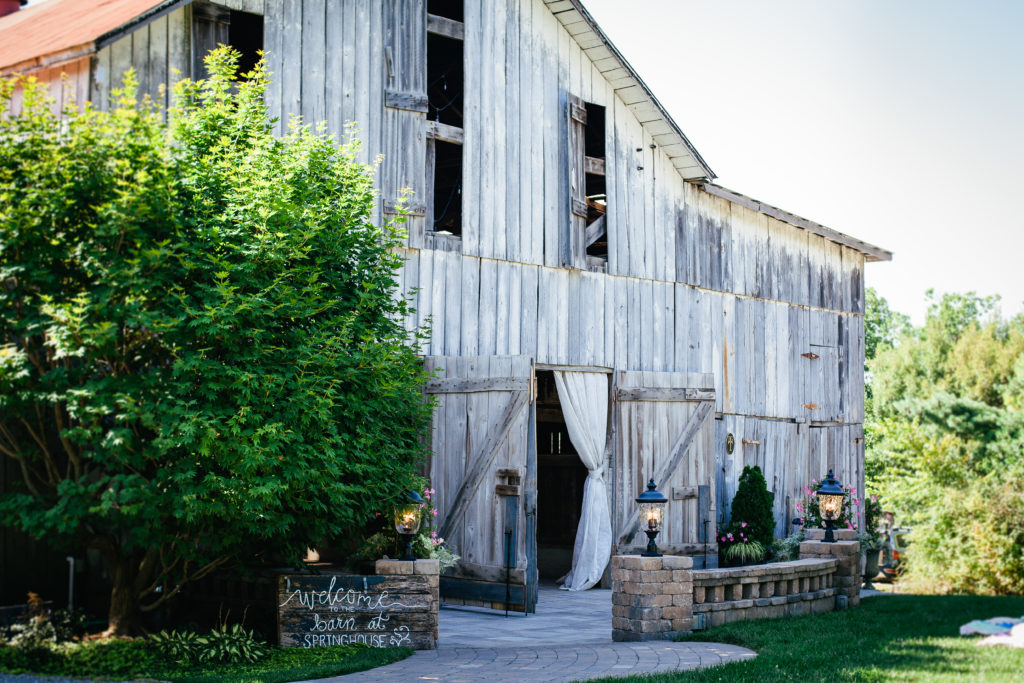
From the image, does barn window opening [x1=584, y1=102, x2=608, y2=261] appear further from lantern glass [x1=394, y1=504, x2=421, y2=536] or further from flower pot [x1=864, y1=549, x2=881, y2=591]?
flower pot [x1=864, y1=549, x2=881, y2=591]

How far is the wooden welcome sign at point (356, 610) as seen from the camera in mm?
10445

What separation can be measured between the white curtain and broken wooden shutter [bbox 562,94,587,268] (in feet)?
5.68

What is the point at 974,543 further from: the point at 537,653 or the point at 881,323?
the point at 881,323

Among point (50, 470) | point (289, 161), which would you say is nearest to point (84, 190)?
point (289, 161)

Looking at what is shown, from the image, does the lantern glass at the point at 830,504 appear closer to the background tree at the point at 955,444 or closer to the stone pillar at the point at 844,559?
the stone pillar at the point at 844,559

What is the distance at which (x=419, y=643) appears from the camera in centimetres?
1057

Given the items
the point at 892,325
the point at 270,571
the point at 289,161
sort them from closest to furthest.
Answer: the point at 289,161
the point at 270,571
the point at 892,325

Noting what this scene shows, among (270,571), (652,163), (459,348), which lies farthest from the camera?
(652,163)

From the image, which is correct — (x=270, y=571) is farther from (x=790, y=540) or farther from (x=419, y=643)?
(x=790, y=540)

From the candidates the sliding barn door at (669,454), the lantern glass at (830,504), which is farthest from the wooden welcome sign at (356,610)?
the lantern glass at (830,504)

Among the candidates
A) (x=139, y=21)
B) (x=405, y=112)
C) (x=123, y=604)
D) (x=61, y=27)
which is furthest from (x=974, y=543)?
(x=61, y=27)

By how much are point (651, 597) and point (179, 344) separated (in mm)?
5327

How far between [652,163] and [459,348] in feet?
15.6

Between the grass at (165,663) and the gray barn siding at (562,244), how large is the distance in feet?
14.8
